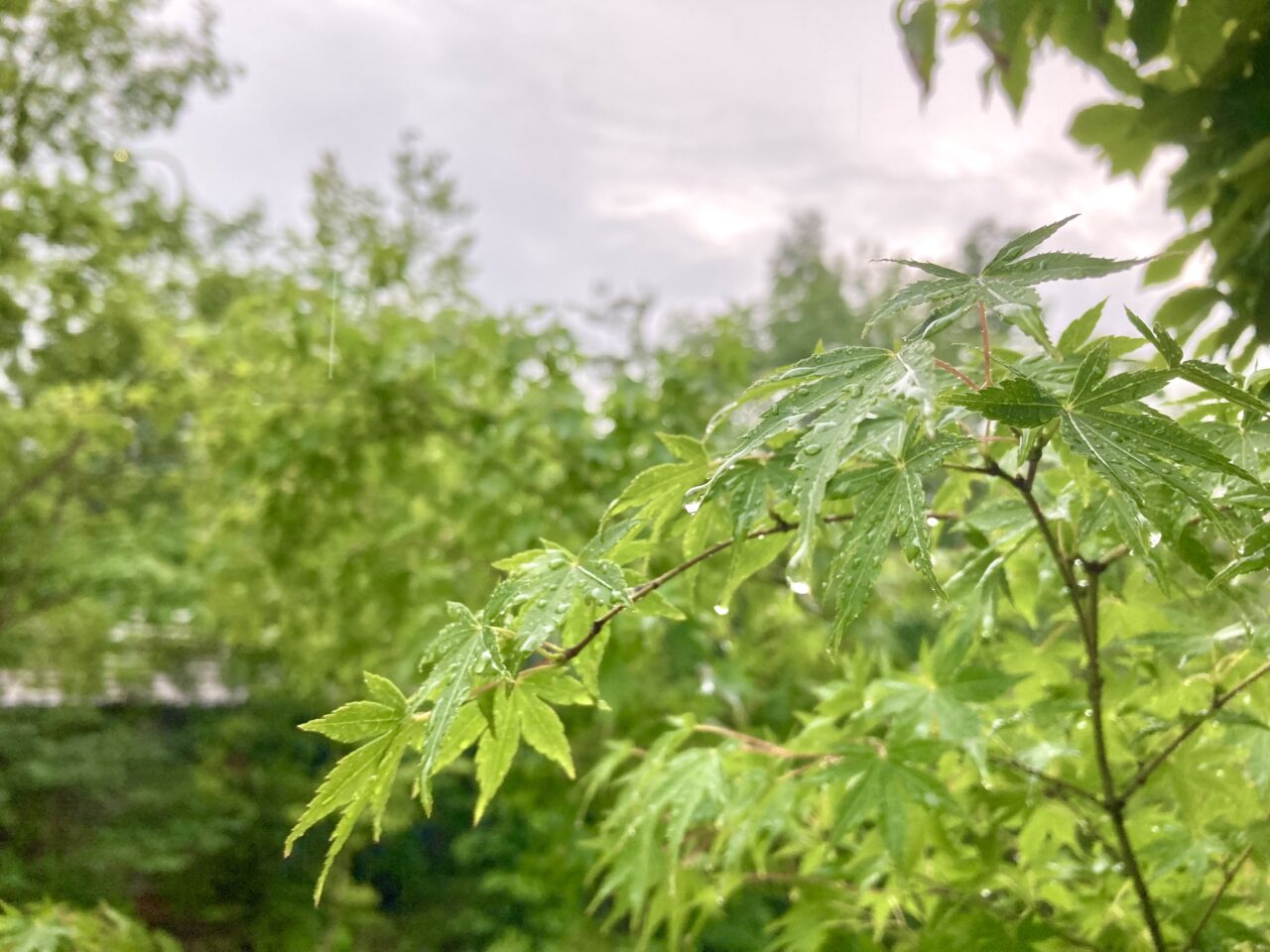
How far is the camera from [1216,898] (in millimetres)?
511

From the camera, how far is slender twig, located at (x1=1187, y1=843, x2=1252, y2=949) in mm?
512

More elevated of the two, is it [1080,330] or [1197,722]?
[1080,330]

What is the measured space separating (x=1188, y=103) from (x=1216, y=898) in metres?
0.60

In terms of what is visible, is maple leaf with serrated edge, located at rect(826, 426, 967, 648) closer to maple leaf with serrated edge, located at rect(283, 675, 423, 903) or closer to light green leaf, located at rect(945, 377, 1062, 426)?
light green leaf, located at rect(945, 377, 1062, 426)

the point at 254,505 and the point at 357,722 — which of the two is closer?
the point at 357,722

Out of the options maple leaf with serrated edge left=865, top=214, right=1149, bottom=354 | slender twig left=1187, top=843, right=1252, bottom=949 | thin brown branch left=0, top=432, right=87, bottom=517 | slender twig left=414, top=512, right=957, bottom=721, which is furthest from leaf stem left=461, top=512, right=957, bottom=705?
thin brown branch left=0, top=432, right=87, bottom=517

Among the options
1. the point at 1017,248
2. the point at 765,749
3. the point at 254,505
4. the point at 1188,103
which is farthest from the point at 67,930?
the point at 254,505

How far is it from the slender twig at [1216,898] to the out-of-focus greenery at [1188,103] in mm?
376

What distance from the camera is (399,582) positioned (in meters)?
1.48

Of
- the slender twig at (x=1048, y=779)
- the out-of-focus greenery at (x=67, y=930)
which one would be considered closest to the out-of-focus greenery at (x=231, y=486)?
the out-of-focus greenery at (x=67, y=930)

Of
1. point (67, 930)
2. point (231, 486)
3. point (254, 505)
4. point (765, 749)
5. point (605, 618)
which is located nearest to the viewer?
point (605, 618)

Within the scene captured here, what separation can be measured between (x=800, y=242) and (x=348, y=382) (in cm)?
550

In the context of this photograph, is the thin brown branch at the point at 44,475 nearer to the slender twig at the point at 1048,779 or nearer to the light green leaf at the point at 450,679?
the light green leaf at the point at 450,679

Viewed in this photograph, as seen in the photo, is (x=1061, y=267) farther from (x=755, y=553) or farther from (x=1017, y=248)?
(x=755, y=553)
